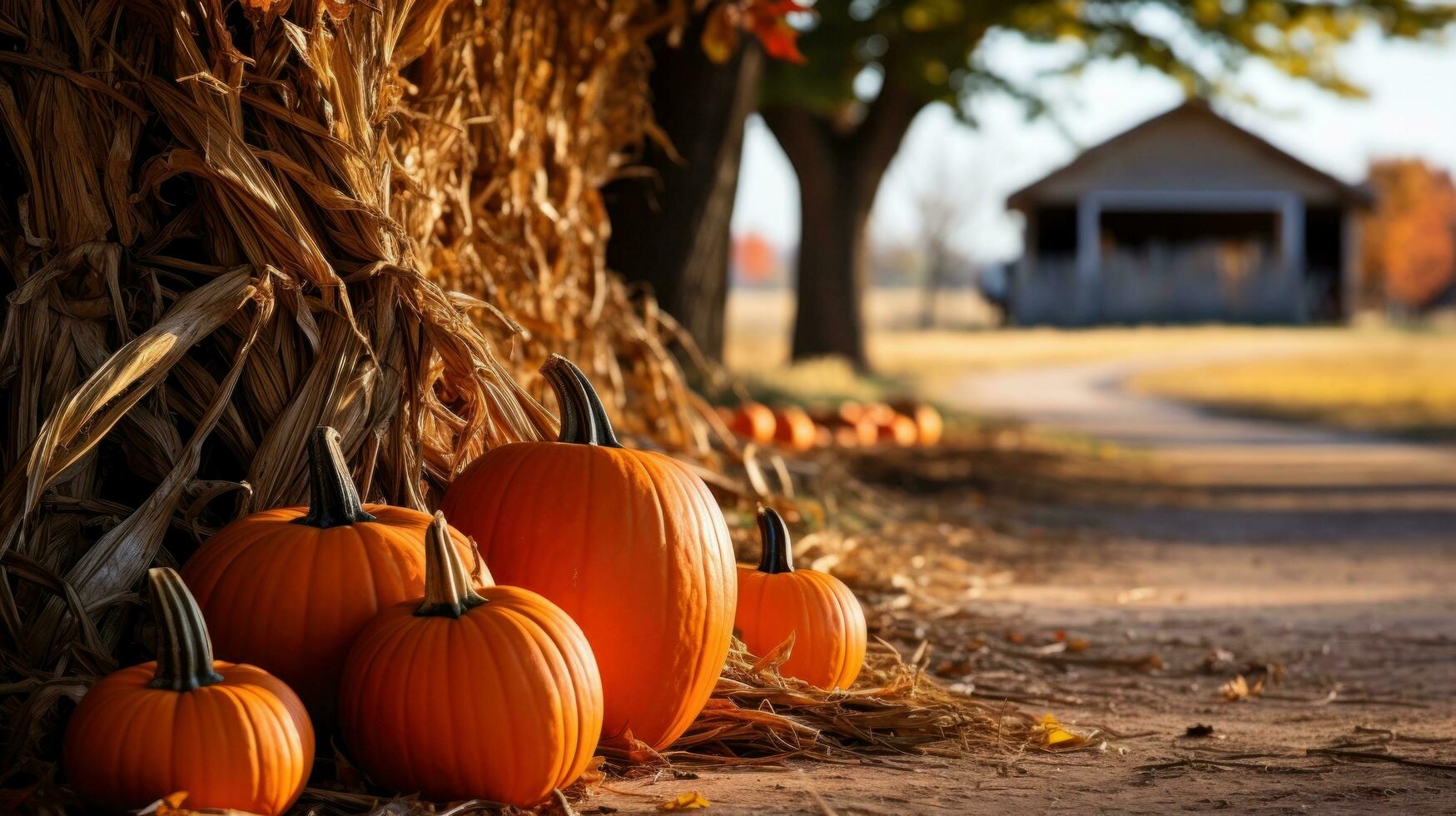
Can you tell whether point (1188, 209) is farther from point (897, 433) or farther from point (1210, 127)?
point (897, 433)

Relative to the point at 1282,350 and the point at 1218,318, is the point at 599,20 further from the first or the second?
the point at 1218,318

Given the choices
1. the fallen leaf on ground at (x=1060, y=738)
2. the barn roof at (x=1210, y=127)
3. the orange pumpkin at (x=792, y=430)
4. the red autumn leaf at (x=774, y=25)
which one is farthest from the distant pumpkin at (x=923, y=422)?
the barn roof at (x=1210, y=127)

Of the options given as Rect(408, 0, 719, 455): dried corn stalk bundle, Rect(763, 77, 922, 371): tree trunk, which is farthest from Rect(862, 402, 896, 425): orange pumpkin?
Rect(763, 77, 922, 371): tree trunk

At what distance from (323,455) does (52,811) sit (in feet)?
2.42

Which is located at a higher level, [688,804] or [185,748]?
[185,748]

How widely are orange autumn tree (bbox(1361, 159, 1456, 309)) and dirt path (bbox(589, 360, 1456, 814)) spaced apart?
52.8m

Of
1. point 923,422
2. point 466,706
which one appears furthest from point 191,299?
point 923,422

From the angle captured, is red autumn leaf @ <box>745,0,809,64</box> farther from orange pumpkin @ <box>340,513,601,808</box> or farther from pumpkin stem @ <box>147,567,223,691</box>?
pumpkin stem @ <box>147,567,223,691</box>

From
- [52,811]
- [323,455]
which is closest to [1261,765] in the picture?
[323,455]

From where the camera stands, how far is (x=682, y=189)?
698 cm

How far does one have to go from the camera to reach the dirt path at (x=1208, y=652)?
267cm

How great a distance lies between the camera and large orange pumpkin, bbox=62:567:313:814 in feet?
7.29

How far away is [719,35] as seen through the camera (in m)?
5.24

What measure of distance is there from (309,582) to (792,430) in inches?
250
